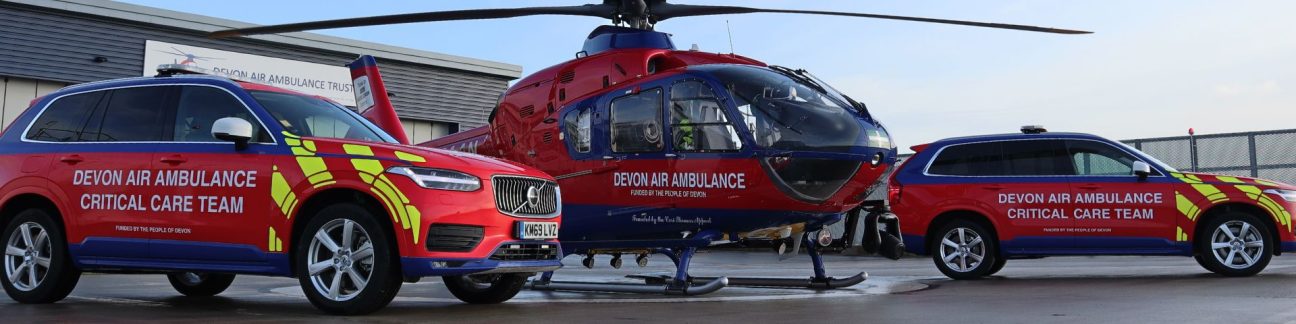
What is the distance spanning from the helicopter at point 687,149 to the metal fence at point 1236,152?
13.0 m

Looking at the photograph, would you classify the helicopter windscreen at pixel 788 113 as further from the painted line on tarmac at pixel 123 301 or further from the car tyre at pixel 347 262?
the painted line on tarmac at pixel 123 301

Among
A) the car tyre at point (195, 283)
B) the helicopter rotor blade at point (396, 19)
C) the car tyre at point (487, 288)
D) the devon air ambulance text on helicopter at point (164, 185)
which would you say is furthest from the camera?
the helicopter rotor blade at point (396, 19)

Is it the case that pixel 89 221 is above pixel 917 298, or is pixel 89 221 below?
above

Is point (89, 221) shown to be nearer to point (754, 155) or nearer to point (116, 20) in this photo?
point (754, 155)

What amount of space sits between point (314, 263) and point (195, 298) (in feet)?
8.96

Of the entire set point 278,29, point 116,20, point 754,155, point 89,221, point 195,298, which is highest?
point 116,20

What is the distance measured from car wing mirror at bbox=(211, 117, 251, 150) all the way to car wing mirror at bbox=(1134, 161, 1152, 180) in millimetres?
8965

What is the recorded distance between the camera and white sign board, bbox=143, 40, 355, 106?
26297 mm

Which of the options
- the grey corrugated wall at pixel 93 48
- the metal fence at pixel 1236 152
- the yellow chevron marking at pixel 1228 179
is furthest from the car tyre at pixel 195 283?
the metal fence at pixel 1236 152

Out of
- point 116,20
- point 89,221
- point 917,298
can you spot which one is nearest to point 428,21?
point 89,221

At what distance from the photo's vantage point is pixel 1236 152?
21234 millimetres

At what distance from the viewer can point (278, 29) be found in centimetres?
1048

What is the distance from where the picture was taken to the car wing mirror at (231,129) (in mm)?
A: 7227

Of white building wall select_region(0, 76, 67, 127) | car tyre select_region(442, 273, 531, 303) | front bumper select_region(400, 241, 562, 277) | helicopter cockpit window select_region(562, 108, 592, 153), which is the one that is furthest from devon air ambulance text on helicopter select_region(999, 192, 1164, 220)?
white building wall select_region(0, 76, 67, 127)
